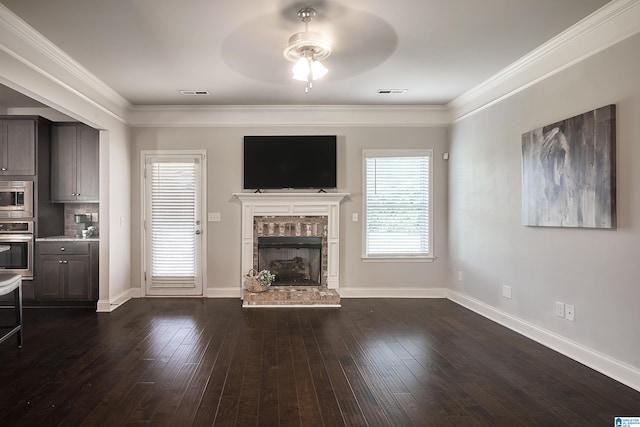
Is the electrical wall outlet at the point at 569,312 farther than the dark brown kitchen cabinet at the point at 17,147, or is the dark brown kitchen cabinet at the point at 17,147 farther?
the dark brown kitchen cabinet at the point at 17,147

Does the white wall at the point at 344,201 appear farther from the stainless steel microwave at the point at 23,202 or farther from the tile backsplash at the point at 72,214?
the stainless steel microwave at the point at 23,202

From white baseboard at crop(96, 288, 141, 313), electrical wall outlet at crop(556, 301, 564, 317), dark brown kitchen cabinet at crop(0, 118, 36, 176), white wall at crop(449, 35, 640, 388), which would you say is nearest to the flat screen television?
white wall at crop(449, 35, 640, 388)

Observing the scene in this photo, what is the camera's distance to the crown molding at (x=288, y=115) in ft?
17.6

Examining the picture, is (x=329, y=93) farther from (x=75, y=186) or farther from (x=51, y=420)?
(x=51, y=420)

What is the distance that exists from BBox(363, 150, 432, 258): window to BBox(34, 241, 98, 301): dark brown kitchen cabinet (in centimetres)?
372

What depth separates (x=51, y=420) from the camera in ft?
7.25

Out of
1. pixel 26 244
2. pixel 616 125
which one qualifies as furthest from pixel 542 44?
pixel 26 244

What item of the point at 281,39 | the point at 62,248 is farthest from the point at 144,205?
the point at 281,39

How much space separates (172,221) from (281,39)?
10.6 feet

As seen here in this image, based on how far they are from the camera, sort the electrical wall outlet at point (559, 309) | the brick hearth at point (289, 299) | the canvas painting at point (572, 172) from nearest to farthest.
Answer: the canvas painting at point (572, 172) → the electrical wall outlet at point (559, 309) → the brick hearth at point (289, 299)

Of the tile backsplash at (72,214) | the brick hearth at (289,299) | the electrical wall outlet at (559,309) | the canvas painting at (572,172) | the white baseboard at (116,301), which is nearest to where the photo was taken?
the canvas painting at (572,172)

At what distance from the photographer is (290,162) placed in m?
5.41

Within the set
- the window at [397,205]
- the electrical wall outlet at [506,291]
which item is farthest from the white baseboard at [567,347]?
the window at [397,205]

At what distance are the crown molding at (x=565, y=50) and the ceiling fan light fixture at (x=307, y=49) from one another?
2.06m
